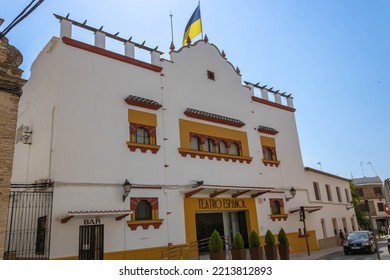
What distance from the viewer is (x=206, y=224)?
16.3 meters

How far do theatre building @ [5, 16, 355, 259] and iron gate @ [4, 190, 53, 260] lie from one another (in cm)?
5

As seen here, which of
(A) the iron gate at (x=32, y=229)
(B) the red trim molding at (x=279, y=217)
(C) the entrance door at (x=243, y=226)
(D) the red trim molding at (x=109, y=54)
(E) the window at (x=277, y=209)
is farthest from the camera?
(E) the window at (x=277, y=209)

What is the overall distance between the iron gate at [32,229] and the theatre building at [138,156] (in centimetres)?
5

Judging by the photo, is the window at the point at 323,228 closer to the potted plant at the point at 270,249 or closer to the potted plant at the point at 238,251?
the potted plant at the point at 270,249

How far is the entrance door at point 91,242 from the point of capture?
1154 centimetres

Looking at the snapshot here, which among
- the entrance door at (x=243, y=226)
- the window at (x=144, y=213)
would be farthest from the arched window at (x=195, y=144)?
the entrance door at (x=243, y=226)

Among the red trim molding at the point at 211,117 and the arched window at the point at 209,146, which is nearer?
the red trim molding at the point at 211,117

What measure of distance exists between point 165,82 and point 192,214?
656 cm

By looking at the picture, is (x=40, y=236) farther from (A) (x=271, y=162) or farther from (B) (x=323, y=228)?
(B) (x=323, y=228)

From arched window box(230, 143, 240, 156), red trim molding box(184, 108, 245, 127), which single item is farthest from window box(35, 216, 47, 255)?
arched window box(230, 143, 240, 156)

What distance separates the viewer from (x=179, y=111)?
1619 centimetres

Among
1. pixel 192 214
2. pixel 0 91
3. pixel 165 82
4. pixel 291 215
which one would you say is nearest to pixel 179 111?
pixel 165 82

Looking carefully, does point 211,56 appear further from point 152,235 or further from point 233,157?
point 152,235

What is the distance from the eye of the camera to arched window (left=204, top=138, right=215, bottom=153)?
1700 centimetres
